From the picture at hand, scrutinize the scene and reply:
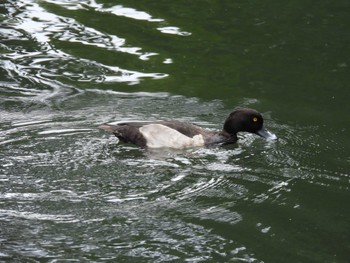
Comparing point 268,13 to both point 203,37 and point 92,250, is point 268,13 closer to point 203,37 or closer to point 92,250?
point 203,37

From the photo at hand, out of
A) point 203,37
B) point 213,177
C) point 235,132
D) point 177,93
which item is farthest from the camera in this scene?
point 203,37

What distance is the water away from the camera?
7438mm

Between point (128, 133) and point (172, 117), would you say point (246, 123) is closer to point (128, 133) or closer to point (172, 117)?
point (172, 117)

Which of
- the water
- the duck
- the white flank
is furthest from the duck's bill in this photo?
the white flank

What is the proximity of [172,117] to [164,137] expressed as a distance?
1.03 meters

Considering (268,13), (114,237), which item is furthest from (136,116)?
(268,13)

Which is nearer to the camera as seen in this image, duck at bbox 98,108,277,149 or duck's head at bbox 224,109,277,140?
duck at bbox 98,108,277,149

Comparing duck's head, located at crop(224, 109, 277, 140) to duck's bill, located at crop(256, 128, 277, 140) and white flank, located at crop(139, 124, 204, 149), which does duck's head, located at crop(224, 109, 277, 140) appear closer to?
duck's bill, located at crop(256, 128, 277, 140)

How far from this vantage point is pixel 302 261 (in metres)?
7.06

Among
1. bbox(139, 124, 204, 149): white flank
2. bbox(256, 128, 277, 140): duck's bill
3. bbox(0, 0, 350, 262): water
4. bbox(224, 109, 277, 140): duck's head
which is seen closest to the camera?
bbox(0, 0, 350, 262): water

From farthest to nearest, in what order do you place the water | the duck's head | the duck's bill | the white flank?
the duck's head, the duck's bill, the white flank, the water

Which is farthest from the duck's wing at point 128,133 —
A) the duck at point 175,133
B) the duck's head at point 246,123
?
the duck's head at point 246,123

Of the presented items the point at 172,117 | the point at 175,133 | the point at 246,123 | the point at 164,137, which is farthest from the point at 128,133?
the point at 246,123

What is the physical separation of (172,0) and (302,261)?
380 inches
